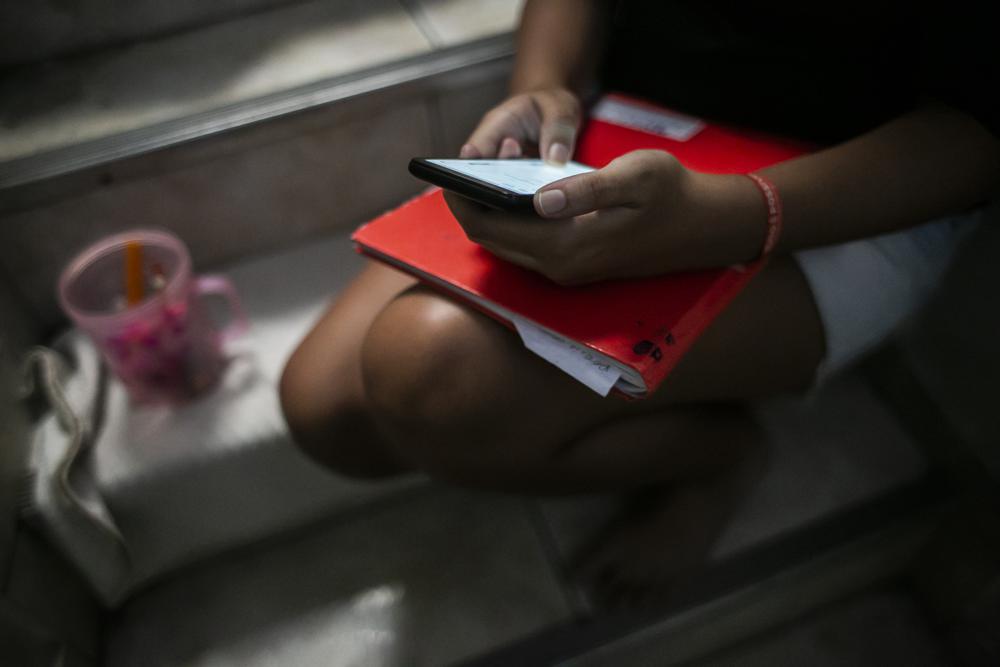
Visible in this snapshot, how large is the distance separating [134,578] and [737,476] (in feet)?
2.31

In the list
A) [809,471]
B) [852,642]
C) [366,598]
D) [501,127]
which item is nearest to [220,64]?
[501,127]

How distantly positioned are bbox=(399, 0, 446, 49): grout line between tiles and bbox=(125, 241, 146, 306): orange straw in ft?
1.43

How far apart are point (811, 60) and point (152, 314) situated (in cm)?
68

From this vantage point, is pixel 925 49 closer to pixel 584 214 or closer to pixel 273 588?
pixel 584 214

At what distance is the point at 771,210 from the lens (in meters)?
0.51

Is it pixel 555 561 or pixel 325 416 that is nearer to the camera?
pixel 325 416

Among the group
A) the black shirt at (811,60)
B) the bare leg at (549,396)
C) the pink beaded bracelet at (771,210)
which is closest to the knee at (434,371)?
the bare leg at (549,396)

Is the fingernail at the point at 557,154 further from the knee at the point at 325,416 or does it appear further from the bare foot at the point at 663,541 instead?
the bare foot at the point at 663,541

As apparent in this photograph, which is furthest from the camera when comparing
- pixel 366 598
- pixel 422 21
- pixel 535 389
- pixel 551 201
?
pixel 422 21

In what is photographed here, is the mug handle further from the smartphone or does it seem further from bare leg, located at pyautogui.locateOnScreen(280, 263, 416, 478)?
the smartphone

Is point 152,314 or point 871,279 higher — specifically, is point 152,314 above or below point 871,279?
below

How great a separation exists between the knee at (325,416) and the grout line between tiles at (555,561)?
0.21 metres

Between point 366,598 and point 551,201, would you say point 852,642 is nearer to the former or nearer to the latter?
point 366,598

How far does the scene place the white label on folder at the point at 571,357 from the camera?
0.45m
